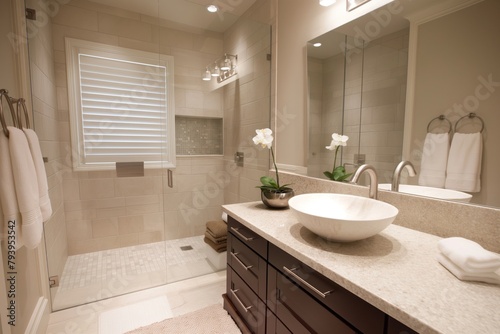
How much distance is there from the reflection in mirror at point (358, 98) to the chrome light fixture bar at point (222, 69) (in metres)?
1.15

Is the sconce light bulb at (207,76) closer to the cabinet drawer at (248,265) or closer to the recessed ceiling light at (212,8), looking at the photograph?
the recessed ceiling light at (212,8)

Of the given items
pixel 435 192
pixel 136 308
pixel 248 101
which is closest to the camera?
pixel 435 192

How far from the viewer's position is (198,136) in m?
2.72

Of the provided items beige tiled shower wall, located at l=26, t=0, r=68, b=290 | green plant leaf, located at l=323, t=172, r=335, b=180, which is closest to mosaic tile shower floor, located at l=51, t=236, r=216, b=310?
beige tiled shower wall, located at l=26, t=0, r=68, b=290

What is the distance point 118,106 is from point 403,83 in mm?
2548

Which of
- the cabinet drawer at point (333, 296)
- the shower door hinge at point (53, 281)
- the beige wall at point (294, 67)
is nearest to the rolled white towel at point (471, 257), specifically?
the cabinet drawer at point (333, 296)

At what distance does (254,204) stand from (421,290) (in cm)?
107

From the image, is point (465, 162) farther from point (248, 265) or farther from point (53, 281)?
point (53, 281)

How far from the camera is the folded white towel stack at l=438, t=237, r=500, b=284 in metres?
0.63

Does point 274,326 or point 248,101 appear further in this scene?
point 248,101

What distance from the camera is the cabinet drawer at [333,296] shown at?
64 cm

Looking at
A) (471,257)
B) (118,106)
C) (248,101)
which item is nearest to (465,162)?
(471,257)

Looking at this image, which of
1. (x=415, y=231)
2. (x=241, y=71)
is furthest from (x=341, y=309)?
(x=241, y=71)

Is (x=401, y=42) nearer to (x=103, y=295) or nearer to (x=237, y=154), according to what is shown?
(x=237, y=154)
